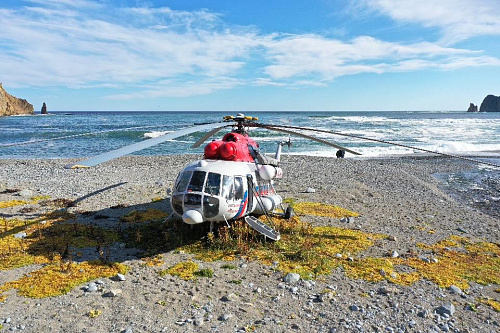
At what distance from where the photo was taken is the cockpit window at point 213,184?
28.7ft

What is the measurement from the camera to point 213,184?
347 inches

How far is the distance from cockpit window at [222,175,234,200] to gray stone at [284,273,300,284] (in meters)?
2.46

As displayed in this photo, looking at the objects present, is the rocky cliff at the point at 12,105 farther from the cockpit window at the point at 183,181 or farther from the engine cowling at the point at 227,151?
the cockpit window at the point at 183,181

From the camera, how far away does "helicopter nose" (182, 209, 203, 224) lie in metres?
8.26

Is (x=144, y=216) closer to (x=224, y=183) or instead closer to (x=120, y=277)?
(x=224, y=183)

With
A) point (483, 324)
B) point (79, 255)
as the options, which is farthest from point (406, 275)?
point (79, 255)

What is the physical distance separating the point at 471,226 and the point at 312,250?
713 cm

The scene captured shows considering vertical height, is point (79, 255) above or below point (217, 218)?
below

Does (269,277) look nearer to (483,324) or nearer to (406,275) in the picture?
(406,275)

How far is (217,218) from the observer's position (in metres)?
8.94

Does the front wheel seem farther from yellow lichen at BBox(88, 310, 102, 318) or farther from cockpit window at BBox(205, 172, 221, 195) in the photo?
yellow lichen at BBox(88, 310, 102, 318)

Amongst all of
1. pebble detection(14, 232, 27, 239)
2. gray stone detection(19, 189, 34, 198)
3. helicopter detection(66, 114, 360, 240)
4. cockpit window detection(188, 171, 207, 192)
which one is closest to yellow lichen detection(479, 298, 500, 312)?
helicopter detection(66, 114, 360, 240)

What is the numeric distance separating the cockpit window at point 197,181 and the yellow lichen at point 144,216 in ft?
13.3

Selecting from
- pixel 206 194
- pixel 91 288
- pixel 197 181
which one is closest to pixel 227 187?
pixel 206 194
